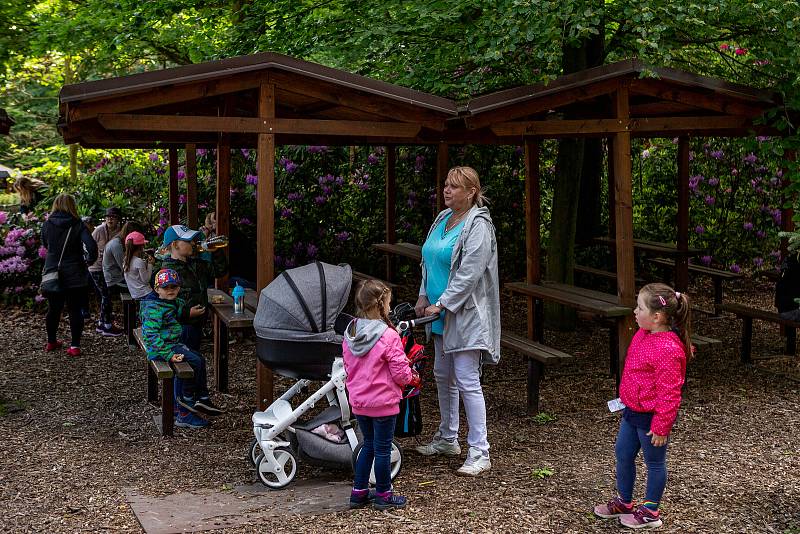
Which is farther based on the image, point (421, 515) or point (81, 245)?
point (81, 245)

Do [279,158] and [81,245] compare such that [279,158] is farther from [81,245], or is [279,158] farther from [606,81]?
[606,81]

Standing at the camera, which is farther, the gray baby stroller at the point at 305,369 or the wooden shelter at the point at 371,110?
the wooden shelter at the point at 371,110

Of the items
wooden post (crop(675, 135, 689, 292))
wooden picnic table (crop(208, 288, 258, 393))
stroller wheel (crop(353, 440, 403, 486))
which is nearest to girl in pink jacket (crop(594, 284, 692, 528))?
stroller wheel (crop(353, 440, 403, 486))

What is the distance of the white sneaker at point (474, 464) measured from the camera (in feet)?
20.9

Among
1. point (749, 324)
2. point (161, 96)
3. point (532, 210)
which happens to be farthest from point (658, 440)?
point (749, 324)

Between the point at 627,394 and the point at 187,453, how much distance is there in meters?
3.32

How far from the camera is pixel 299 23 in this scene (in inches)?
442

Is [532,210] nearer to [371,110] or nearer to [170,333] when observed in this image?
[371,110]

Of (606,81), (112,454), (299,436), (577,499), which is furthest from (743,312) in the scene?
(112,454)

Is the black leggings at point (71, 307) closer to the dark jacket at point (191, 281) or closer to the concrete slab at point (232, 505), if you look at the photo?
the dark jacket at point (191, 281)

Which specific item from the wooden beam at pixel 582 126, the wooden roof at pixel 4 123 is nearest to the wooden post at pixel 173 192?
the wooden roof at pixel 4 123

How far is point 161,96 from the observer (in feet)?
23.6

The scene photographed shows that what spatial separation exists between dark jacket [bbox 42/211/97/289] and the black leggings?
0.41 ft

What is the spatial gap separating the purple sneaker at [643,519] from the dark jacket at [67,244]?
278 inches
